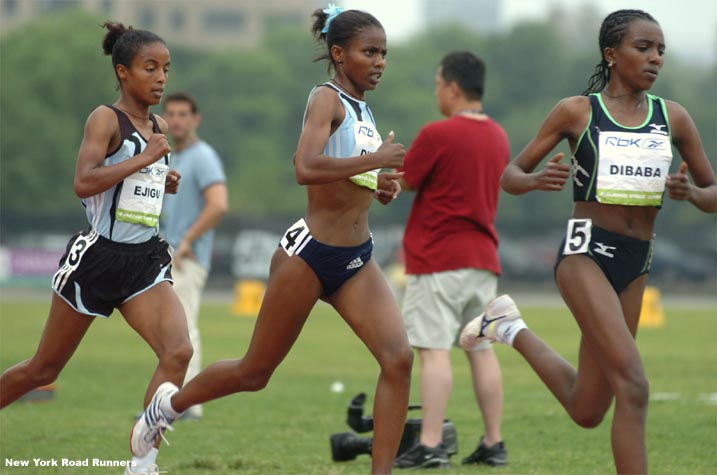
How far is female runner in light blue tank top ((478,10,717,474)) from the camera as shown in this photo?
261 inches

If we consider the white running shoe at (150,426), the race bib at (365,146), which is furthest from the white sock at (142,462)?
the race bib at (365,146)

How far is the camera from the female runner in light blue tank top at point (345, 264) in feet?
22.5

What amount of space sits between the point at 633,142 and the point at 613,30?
0.69 metres

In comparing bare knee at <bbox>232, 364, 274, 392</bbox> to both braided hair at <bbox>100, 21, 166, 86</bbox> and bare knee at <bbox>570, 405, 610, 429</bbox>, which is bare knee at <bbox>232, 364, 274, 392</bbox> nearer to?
bare knee at <bbox>570, 405, 610, 429</bbox>

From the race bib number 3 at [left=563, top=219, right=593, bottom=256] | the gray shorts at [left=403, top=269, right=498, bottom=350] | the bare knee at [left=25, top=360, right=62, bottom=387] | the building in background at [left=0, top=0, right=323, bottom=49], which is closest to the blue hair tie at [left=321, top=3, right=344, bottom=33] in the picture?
the race bib number 3 at [left=563, top=219, right=593, bottom=256]

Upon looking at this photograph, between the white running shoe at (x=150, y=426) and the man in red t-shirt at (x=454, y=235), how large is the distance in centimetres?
222

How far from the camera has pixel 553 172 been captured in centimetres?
676

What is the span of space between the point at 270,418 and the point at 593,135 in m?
5.32

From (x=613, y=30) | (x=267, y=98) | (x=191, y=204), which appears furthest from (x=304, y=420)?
(x=267, y=98)

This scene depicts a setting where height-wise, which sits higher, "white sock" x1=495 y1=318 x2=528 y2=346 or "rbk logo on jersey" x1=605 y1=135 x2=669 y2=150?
"rbk logo on jersey" x1=605 y1=135 x2=669 y2=150

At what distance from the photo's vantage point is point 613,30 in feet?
23.1

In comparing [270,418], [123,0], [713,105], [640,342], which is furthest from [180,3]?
[270,418]

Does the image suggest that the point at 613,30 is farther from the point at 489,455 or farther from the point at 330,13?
the point at 489,455

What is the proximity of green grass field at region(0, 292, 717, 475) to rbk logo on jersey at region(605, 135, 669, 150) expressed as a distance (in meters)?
2.49
